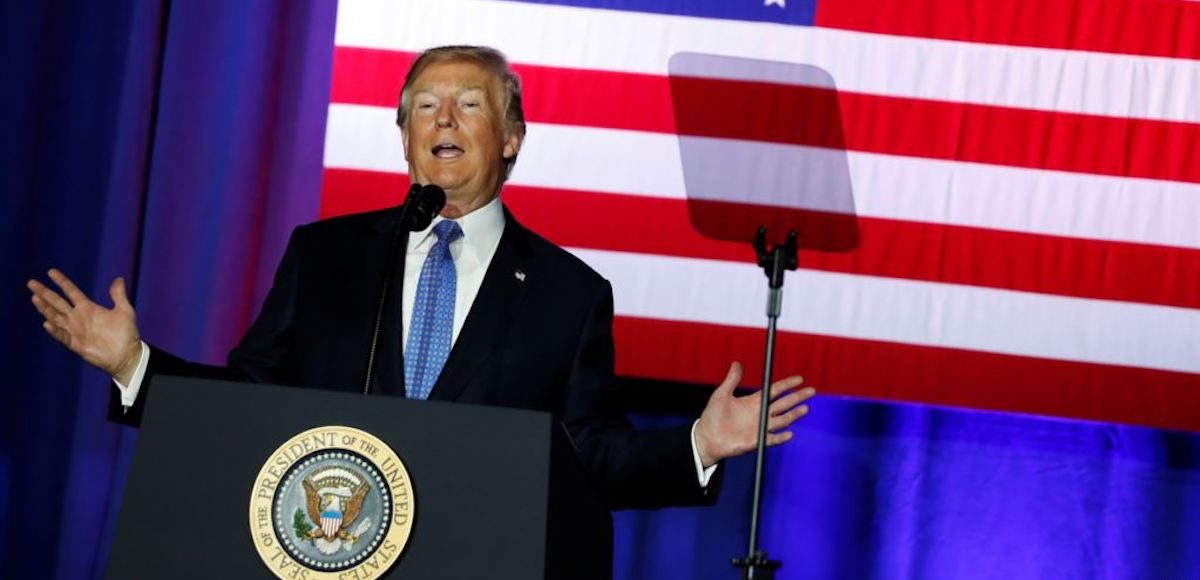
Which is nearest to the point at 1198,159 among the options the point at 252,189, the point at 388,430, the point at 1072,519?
the point at 1072,519

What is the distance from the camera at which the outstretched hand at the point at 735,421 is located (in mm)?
2018

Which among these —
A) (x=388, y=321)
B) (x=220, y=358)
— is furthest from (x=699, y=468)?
(x=220, y=358)

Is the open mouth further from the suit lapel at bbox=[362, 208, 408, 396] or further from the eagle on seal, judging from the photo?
the eagle on seal

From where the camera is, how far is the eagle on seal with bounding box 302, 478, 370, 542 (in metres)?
1.51

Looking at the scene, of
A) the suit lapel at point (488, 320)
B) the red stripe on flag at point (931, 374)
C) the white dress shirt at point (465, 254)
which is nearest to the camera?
the suit lapel at point (488, 320)

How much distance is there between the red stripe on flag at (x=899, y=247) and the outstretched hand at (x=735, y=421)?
1.35 m

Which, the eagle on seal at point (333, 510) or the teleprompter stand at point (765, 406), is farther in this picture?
the teleprompter stand at point (765, 406)

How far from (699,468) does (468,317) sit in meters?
0.48

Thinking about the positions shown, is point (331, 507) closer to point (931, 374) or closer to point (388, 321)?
point (388, 321)

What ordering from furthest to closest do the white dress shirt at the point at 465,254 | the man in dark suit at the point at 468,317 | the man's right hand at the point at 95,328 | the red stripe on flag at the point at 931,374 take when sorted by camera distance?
1. the red stripe on flag at the point at 931,374
2. the white dress shirt at the point at 465,254
3. the man in dark suit at the point at 468,317
4. the man's right hand at the point at 95,328

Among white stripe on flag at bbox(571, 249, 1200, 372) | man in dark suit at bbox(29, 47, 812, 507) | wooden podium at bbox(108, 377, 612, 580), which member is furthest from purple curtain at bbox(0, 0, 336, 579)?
wooden podium at bbox(108, 377, 612, 580)

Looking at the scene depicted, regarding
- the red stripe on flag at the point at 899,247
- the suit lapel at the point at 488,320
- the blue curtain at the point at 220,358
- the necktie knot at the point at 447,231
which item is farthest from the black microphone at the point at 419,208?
the blue curtain at the point at 220,358

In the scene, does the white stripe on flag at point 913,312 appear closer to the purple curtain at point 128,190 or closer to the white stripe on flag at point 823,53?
the white stripe on flag at point 823,53

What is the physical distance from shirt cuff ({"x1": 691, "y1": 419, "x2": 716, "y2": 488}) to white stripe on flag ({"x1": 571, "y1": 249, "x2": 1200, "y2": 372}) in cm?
130
